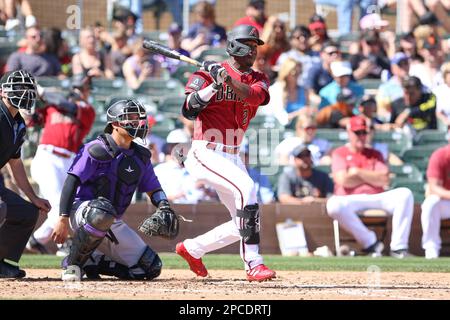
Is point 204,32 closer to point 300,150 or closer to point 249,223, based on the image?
point 300,150

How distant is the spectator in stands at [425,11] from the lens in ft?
56.6

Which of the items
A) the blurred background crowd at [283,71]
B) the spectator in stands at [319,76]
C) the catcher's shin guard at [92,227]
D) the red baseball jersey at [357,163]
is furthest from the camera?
the spectator in stands at [319,76]

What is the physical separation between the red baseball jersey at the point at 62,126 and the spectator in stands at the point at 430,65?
5422mm

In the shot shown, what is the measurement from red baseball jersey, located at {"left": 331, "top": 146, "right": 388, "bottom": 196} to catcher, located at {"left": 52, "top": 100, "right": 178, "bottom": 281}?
4607 millimetres

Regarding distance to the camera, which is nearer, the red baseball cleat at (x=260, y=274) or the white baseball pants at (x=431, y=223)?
the red baseball cleat at (x=260, y=274)

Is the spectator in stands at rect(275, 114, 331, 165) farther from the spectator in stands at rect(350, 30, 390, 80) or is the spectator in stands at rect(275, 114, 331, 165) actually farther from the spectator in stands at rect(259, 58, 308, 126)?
the spectator in stands at rect(350, 30, 390, 80)

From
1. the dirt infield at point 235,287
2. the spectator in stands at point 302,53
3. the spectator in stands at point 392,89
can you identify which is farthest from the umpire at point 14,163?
the spectator in stands at point 392,89

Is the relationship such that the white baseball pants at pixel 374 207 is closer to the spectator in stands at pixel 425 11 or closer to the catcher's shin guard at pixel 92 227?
the catcher's shin guard at pixel 92 227

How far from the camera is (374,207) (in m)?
12.6

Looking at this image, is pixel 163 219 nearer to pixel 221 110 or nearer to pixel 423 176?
pixel 221 110

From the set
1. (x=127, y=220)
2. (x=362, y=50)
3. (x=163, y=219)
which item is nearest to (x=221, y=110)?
(x=163, y=219)

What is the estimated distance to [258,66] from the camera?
14836 millimetres

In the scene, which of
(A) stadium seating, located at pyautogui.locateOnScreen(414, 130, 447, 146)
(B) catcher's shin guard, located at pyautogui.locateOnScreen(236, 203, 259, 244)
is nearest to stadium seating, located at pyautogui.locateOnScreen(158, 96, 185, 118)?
(A) stadium seating, located at pyautogui.locateOnScreen(414, 130, 447, 146)

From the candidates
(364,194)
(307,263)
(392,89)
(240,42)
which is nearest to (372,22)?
(392,89)
